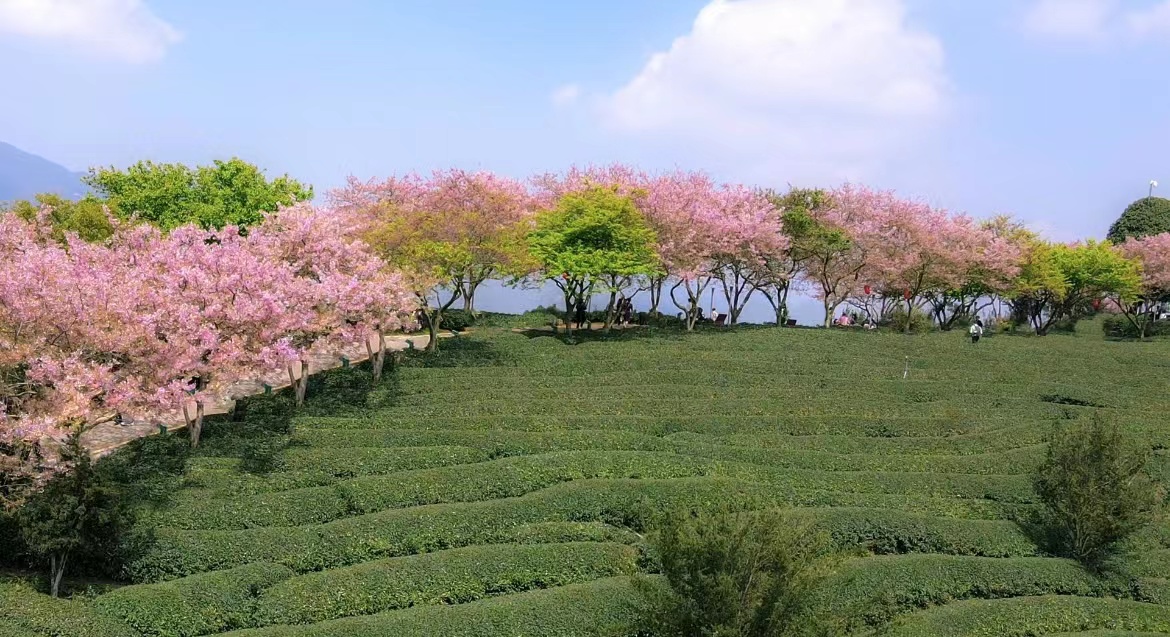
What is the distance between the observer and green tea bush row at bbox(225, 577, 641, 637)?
44.1 ft

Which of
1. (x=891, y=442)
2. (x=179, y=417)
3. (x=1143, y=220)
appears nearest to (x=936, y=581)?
(x=891, y=442)

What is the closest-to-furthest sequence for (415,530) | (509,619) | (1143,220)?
(509,619), (415,530), (1143,220)

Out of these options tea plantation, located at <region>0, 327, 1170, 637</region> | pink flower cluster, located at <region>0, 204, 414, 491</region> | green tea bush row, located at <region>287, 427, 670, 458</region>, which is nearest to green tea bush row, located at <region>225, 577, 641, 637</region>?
tea plantation, located at <region>0, 327, 1170, 637</region>

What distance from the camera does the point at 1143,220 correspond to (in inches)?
2443

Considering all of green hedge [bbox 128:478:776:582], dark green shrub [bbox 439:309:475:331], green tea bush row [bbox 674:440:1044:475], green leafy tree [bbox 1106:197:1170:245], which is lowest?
green hedge [bbox 128:478:776:582]

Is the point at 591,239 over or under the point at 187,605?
over

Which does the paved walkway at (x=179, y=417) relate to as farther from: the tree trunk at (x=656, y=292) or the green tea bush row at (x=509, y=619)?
the tree trunk at (x=656, y=292)

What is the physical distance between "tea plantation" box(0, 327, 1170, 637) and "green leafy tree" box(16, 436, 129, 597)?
756 millimetres

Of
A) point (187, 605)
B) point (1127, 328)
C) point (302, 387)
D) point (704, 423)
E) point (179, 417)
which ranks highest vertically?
point (1127, 328)

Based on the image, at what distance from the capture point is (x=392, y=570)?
15.3 m

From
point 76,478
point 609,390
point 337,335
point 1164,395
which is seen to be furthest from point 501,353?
point 1164,395

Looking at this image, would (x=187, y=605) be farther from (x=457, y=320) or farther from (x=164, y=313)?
(x=457, y=320)

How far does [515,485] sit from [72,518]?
9159mm

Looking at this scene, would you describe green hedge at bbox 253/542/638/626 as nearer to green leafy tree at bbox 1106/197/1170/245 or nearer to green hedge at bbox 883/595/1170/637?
green hedge at bbox 883/595/1170/637
